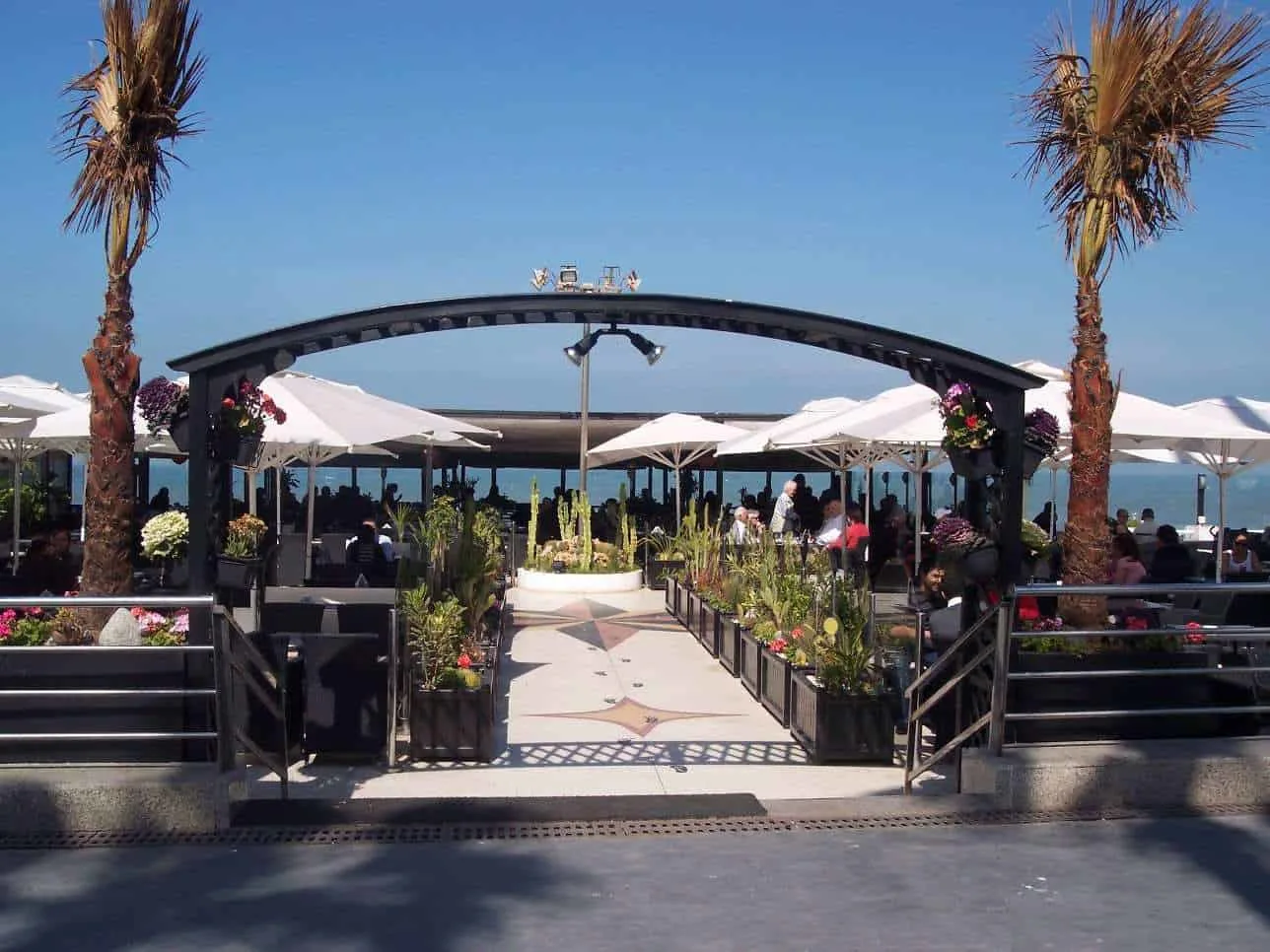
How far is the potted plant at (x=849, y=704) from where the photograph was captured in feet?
21.4

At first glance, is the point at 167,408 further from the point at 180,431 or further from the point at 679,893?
the point at 679,893

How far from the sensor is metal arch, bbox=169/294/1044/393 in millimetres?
5422

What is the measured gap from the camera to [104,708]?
494 cm

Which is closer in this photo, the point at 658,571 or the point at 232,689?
the point at 232,689

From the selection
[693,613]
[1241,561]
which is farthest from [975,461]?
[1241,561]

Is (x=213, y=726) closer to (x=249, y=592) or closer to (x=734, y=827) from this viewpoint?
(x=734, y=827)

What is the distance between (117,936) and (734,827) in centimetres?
226

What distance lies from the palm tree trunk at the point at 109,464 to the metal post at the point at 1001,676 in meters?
5.24

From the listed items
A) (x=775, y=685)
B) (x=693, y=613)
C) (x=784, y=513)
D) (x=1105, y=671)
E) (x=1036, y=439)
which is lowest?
(x=775, y=685)

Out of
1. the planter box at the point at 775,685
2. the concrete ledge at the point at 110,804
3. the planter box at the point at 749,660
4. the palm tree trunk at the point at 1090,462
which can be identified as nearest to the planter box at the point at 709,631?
the planter box at the point at 749,660

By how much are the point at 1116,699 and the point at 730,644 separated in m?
4.35

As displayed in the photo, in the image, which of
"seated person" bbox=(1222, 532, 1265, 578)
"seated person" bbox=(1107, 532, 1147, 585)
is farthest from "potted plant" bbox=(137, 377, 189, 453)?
"seated person" bbox=(1222, 532, 1265, 578)

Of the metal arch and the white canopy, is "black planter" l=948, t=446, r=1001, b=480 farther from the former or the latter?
the white canopy

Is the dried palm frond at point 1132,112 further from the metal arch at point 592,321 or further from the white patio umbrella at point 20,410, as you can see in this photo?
the white patio umbrella at point 20,410
